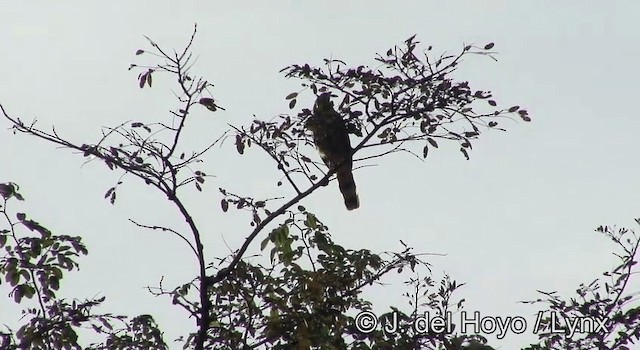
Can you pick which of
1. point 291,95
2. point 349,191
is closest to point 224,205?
point 291,95

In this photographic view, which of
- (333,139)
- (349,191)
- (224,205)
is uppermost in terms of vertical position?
(349,191)

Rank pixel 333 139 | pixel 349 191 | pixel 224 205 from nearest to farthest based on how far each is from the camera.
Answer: pixel 224 205 < pixel 333 139 < pixel 349 191

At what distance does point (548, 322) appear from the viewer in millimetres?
5074

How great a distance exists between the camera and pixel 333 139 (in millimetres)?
5660

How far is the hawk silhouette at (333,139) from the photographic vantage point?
14.6 feet

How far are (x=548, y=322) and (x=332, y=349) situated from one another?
1.95 metres

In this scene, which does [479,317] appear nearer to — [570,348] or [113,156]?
[570,348]

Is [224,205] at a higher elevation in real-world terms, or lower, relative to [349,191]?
lower

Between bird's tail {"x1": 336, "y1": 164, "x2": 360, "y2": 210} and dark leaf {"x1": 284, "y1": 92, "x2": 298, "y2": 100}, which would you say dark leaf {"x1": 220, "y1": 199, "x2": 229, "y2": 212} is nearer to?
dark leaf {"x1": 284, "y1": 92, "x2": 298, "y2": 100}

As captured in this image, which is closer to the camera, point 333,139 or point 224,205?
point 224,205

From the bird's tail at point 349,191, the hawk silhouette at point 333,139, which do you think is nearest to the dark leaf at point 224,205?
the hawk silhouette at point 333,139

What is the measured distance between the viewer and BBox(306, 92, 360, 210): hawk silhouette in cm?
445

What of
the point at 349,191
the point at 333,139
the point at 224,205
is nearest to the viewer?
the point at 224,205

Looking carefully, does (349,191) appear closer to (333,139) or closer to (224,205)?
(333,139)
